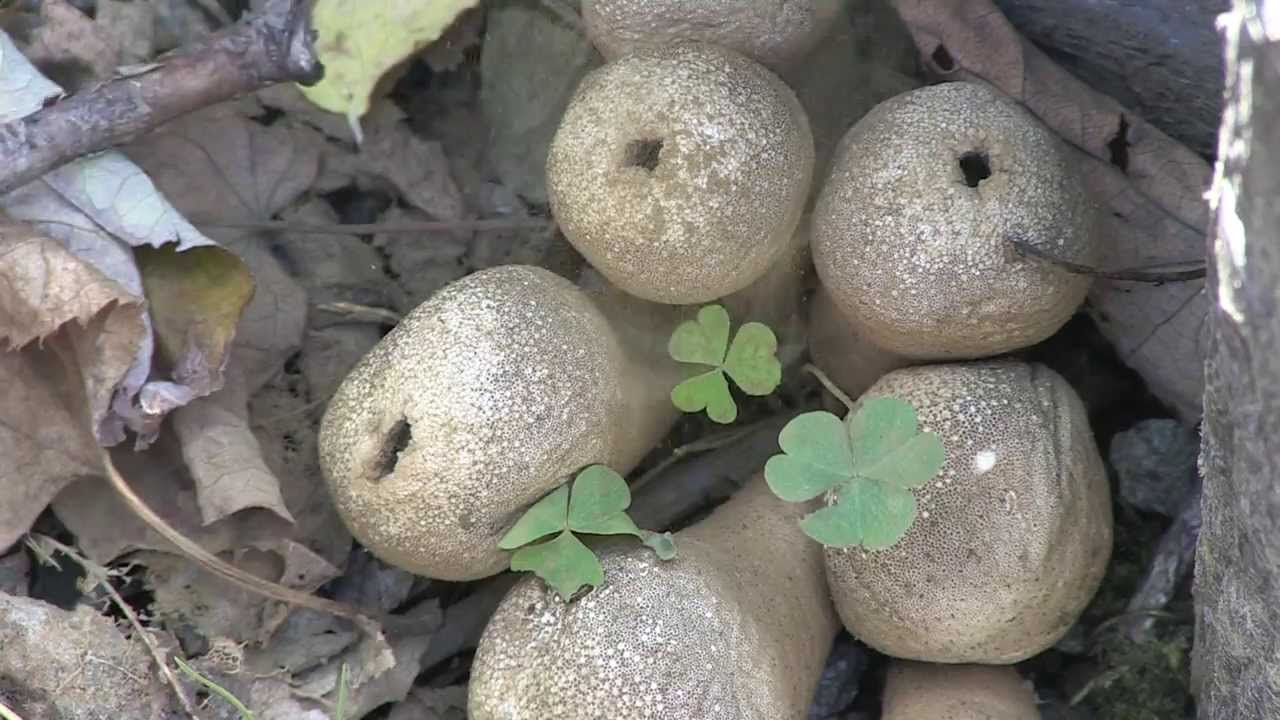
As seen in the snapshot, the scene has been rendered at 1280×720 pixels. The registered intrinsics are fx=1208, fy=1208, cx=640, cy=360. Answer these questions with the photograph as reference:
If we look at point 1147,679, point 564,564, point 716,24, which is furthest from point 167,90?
point 1147,679

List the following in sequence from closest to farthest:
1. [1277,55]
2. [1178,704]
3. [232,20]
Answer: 1. [1277,55]
2. [1178,704]
3. [232,20]

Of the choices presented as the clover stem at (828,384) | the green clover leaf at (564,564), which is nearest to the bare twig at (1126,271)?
the clover stem at (828,384)

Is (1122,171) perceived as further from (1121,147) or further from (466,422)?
(466,422)

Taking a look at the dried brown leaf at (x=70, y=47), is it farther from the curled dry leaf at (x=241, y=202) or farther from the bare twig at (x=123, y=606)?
the bare twig at (x=123, y=606)

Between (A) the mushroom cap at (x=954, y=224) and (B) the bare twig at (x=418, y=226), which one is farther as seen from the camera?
(B) the bare twig at (x=418, y=226)

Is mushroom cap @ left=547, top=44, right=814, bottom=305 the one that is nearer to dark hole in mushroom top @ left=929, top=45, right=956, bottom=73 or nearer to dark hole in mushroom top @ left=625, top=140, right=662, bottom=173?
dark hole in mushroom top @ left=625, top=140, right=662, bottom=173

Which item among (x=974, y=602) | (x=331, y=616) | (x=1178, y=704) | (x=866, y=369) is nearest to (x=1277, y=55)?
(x=974, y=602)

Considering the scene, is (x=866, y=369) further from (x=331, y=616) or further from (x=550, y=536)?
(x=331, y=616)
